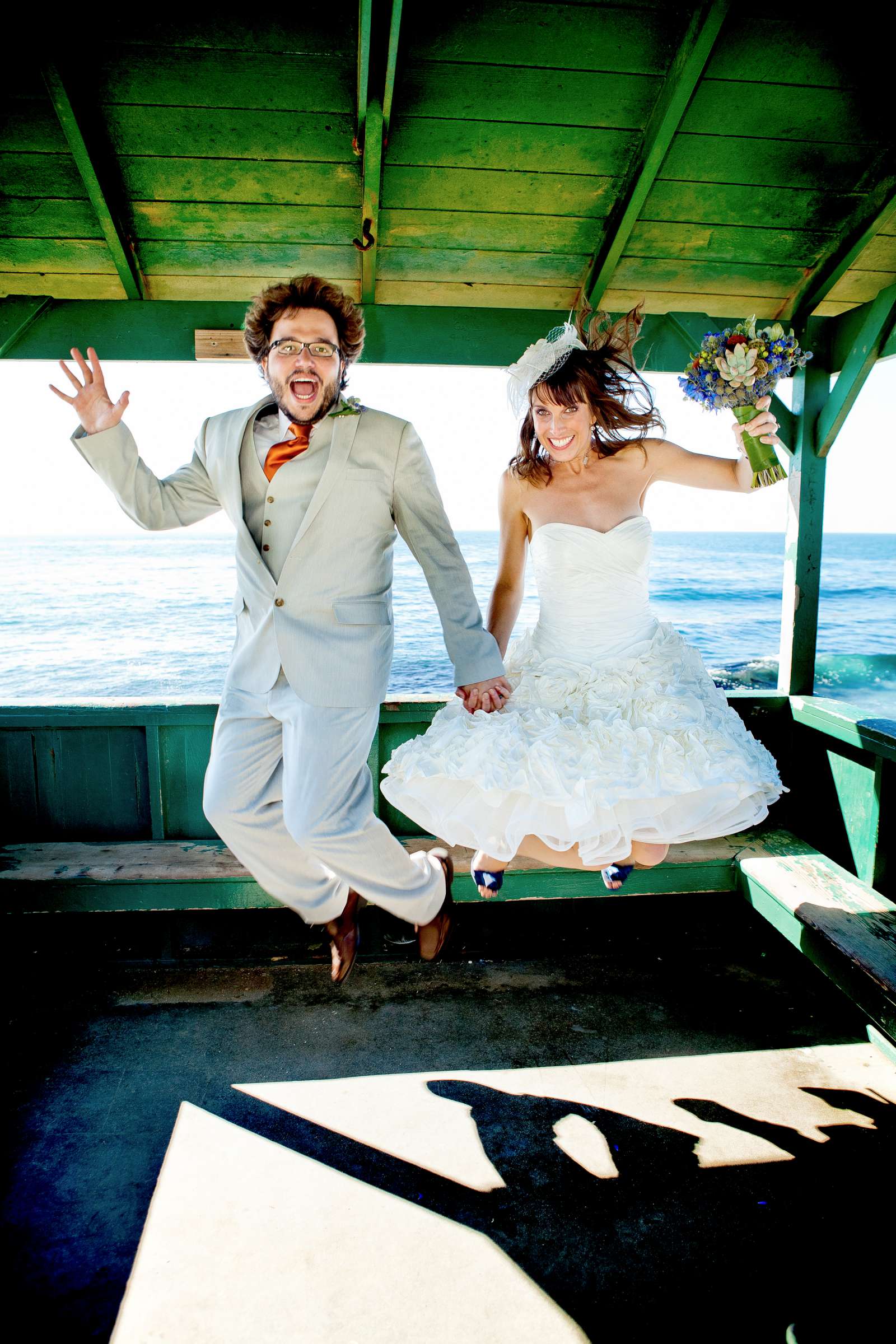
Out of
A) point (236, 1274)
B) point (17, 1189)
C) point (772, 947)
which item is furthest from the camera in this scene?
point (772, 947)

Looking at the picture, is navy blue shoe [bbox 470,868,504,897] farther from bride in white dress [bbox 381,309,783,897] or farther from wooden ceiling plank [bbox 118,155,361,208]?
wooden ceiling plank [bbox 118,155,361,208]

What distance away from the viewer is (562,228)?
3355mm

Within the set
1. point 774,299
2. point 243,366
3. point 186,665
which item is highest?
point 774,299

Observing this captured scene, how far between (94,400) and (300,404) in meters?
0.64

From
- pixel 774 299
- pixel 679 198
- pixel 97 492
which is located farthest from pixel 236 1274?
pixel 97 492

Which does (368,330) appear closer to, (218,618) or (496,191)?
(496,191)

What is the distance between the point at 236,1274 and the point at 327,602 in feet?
5.95

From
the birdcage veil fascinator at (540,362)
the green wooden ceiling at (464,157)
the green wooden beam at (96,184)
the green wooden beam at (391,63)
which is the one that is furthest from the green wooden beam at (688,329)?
the green wooden beam at (96,184)

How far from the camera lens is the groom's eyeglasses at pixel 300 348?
264cm

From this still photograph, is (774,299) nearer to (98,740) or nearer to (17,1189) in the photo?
(98,740)

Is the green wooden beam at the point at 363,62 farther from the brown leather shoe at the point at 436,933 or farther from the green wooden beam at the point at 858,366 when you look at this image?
the brown leather shoe at the point at 436,933

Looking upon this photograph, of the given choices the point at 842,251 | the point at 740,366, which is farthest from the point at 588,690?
the point at 842,251

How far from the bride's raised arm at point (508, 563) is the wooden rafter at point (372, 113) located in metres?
1.07

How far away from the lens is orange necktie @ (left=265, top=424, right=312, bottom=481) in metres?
2.69
